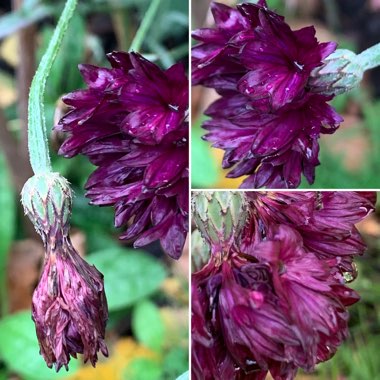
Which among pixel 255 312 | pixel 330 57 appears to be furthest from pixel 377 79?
pixel 255 312

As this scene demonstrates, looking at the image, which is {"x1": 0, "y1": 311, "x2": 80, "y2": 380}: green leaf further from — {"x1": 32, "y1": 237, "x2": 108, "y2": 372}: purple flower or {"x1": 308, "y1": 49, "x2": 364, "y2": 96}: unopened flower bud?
{"x1": 308, "y1": 49, "x2": 364, "y2": 96}: unopened flower bud

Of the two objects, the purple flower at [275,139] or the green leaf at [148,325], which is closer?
the purple flower at [275,139]

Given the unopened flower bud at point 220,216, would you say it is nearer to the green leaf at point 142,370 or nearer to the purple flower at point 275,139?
the purple flower at point 275,139

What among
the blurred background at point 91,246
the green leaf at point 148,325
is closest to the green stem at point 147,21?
the blurred background at point 91,246

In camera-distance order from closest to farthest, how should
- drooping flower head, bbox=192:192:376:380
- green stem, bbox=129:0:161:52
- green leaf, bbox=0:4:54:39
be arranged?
drooping flower head, bbox=192:192:376:380
green stem, bbox=129:0:161:52
green leaf, bbox=0:4:54:39

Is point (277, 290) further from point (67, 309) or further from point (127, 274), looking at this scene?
point (127, 274)

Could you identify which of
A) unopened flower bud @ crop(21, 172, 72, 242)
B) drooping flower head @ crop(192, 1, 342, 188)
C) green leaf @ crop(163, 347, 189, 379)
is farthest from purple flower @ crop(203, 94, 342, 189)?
green leaf @ crop(163, 347, 189, 379)

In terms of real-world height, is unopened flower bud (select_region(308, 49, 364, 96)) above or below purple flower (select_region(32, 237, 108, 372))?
above
